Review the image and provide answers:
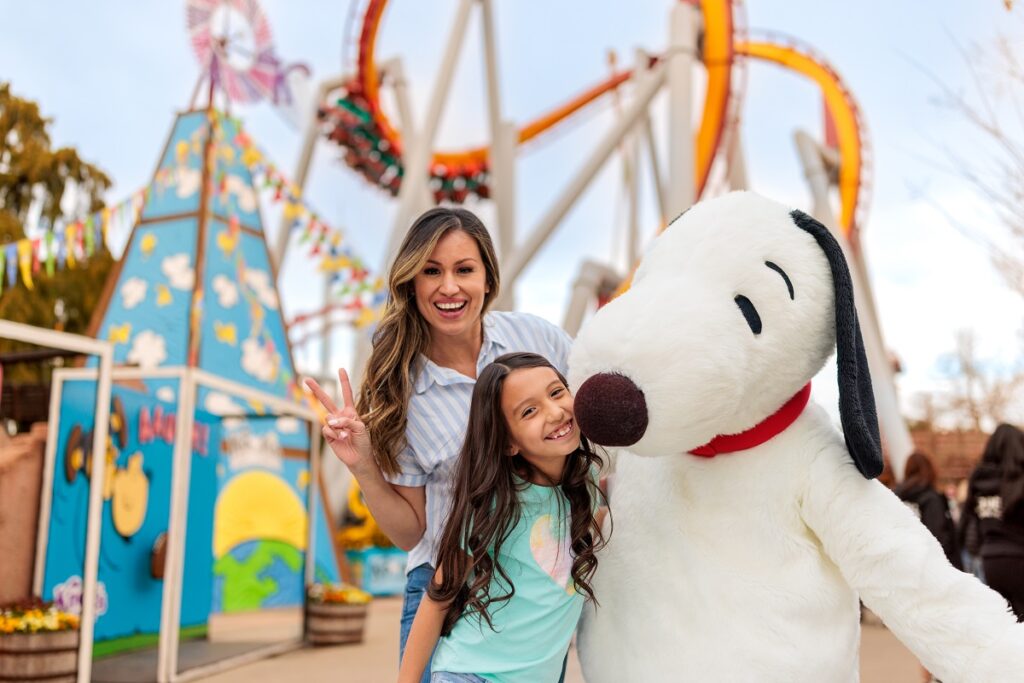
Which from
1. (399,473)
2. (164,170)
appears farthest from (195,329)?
(399,473)

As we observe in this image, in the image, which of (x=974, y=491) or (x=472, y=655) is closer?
(x=472, y=655)

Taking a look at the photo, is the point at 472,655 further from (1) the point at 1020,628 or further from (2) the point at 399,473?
(1) the point at 1020,628

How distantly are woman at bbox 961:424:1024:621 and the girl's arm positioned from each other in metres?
4.03

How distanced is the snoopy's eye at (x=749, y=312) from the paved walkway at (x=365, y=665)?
382 cm

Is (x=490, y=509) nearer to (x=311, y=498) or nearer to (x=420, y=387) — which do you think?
(x=420, y=387)

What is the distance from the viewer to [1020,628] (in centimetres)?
159

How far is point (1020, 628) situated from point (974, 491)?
4.33 metres

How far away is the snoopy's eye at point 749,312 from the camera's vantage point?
1810 mm

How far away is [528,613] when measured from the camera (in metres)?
1.88

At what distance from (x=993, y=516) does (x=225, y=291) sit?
625cm

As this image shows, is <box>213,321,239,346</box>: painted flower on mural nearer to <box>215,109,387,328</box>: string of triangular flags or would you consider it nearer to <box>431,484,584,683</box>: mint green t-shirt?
<box>215,109,387,328</box>: string of triangular flags

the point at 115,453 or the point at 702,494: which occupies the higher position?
the point at 702,494

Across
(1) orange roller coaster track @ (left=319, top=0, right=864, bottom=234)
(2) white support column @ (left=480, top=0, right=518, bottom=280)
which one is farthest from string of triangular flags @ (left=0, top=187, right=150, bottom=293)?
(1) orange roller coaster track @ (left=319, top=0, right=864, bottom=234)

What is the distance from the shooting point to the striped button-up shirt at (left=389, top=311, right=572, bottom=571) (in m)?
2.08
